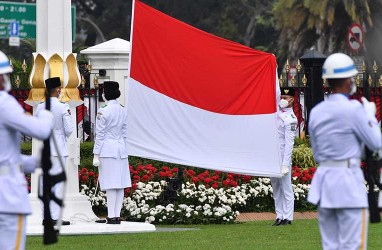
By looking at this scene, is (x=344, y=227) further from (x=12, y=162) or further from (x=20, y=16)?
(x=20, y=16)

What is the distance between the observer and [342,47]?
5381 centimetres

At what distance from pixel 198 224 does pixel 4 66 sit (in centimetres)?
1000

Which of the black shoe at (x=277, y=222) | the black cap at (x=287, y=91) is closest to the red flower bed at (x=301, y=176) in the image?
the black cap at (x=287, y=91)

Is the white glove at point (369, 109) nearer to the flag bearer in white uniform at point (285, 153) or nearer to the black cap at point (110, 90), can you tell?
the black cap at point (110, 90)

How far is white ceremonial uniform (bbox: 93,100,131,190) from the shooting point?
58.5 ft

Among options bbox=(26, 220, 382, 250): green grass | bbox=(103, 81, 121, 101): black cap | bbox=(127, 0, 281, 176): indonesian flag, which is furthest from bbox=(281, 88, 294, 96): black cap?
bbox=(103, 81, 121, 101): black cap

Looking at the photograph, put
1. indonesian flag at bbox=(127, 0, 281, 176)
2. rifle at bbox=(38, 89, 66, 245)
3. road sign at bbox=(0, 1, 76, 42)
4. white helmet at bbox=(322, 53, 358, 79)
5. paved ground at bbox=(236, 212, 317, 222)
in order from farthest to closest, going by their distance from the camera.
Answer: road sign at bbox=(0, 1, 76, 42), paved ground at bbox=(236, 212, 317, 222), indonesian flag at bbox=(127, 0, 281, 176), white helmet at bbox=(322, 53, 358, 79), rifle at bbox=(38, 89, 66, 245)

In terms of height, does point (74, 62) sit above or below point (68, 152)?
above

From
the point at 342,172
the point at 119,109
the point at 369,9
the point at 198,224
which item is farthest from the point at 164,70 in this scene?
the point at 369,9

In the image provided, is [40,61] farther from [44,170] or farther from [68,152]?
[44,170]

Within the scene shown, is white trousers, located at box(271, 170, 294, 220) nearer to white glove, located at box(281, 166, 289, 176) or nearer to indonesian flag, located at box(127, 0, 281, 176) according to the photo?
white glove, located at box(281, 166, 289, 176)

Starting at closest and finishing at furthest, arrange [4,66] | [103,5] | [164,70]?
[4,66] → [164,70] → [103,5]

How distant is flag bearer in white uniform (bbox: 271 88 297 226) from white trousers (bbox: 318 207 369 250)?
818 cm

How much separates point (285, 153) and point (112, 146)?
2.46 m
